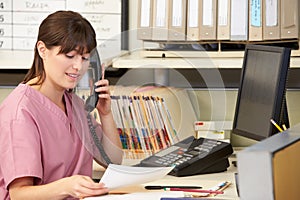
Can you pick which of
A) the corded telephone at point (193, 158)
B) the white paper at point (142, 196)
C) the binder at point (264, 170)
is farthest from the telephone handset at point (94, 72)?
the binder at point (264, 170)

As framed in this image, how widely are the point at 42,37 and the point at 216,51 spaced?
0.75 metres

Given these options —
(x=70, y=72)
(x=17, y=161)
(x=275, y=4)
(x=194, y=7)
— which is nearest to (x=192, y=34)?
(x=194, y=7)

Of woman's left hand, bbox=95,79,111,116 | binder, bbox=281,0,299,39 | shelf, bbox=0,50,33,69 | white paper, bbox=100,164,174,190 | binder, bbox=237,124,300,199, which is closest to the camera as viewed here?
binder, bbox=237,124,300,199

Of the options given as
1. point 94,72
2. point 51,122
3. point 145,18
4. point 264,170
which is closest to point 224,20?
point 145,18

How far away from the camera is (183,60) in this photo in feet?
7.58

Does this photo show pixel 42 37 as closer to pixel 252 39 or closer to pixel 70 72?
pixel 70 72

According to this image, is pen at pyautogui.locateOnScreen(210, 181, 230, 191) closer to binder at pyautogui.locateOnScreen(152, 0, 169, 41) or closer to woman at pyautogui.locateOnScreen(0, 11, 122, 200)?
woman at pyautogui.locateOnScreen(0, 11, 122, 200)

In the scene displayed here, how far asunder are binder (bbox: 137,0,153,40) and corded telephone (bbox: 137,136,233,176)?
42 cm

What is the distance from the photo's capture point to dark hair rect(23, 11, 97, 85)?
5.86 ft

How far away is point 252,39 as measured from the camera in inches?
89.4

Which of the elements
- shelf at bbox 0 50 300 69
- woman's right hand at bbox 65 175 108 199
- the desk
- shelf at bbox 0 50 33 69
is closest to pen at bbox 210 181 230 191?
the desk

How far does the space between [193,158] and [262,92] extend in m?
0.29

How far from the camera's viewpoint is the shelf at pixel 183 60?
7.38 feet

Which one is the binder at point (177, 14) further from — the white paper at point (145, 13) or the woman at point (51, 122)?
the woman at point (51, 122)
